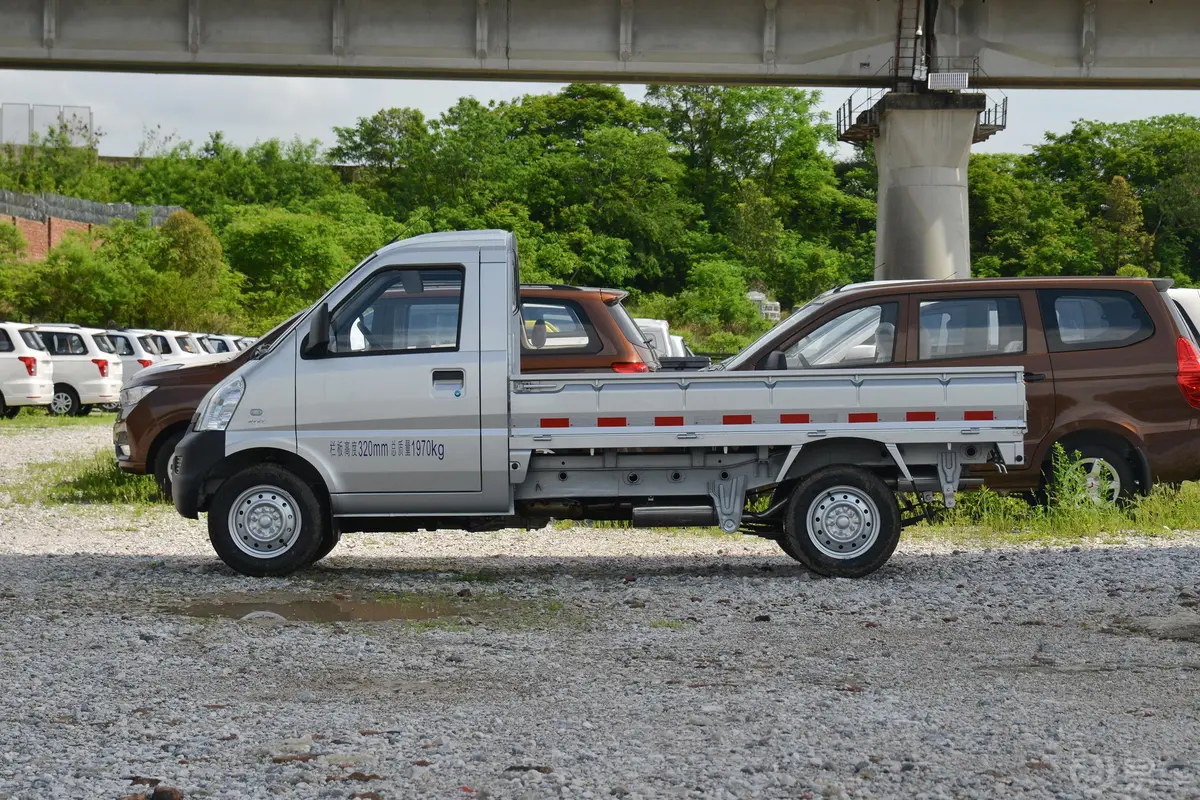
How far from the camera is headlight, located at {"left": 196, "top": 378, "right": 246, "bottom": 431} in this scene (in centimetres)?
966

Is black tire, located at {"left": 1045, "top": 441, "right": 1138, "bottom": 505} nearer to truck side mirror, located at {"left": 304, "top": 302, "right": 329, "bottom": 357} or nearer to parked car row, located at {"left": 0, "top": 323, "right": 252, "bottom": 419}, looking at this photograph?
truck side mirror, located at {"left": 304, "top": 302, "right": 329, "bottom": 357}

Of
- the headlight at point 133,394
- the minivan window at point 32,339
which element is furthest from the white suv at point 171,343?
the headlight at point 133,394

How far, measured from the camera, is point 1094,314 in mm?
11531

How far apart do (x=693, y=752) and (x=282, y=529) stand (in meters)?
4.95

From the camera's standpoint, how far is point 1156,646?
7.29 m

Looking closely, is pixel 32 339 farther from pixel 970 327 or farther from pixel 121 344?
pixel 970 327

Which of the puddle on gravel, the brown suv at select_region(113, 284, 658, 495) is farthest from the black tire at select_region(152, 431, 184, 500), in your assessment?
the puddle on gravel

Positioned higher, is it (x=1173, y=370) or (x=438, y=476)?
(x=1173, y=370)

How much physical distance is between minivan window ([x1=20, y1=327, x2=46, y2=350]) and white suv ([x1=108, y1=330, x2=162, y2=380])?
191 cm

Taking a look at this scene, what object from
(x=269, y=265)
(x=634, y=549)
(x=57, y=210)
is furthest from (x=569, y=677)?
(x=57, y=210)

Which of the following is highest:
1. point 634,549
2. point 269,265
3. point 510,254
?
point 269,265

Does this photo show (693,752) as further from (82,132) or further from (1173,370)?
(82,132)

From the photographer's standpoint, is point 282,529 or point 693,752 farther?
point 282,529

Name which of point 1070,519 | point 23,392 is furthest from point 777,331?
point 23,392
